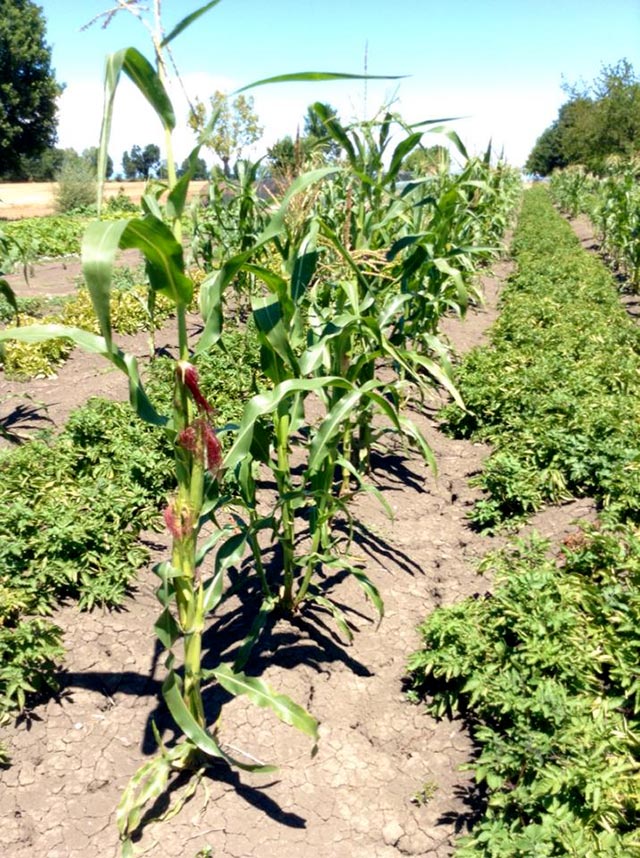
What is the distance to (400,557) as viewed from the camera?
365 cm

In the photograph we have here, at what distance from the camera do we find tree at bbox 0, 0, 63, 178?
2819cm

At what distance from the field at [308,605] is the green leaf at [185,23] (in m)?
0.34

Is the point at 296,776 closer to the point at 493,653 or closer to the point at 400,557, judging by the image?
the point at 493,653

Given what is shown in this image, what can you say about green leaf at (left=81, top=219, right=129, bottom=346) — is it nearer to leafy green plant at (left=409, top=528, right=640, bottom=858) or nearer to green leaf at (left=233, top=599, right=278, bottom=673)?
green leaf at (left=233, top=599, right=278, bottom=673)

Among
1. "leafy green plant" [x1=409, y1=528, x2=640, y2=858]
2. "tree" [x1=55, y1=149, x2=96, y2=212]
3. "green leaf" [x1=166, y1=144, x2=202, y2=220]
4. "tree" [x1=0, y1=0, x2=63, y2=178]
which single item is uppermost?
"tree" [x1=0, y1=0, x2=63, y2=178]

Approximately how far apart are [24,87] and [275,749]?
3364 centimetres

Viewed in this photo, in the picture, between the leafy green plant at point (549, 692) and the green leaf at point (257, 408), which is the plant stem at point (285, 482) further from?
the leafy green plant at point (549, 692)

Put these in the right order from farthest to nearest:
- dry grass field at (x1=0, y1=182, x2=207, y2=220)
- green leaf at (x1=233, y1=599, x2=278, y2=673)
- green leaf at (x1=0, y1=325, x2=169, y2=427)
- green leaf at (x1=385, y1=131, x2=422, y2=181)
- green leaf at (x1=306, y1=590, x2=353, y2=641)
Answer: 1. dry grass field at (x1=0, y1=182, x2=207, y2=220)
2. green leaf at (x1=385, y1=131, x2=422, y2=181)
3. green leaf at (x1=306, y1=590, x2=353, y2=641)
4. green leaf at (x1=233, y1=599, x2=278, y2=673)
5. green leaf at (x1=0, y1=325, x2=169, y2=427)

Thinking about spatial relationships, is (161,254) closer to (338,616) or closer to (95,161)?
(338,616)

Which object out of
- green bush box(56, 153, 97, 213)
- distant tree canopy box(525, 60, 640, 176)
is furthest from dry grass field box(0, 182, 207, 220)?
distant tree canopy box(525, 60, 640, 176)

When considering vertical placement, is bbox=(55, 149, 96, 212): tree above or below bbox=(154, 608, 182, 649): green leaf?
above

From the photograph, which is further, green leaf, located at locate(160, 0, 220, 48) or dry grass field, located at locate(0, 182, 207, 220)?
dry grass field, located at locate(0, 182, 207, 220)

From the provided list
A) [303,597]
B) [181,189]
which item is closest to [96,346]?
[181,189]

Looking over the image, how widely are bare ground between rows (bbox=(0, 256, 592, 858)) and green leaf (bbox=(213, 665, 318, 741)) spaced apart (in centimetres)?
38
